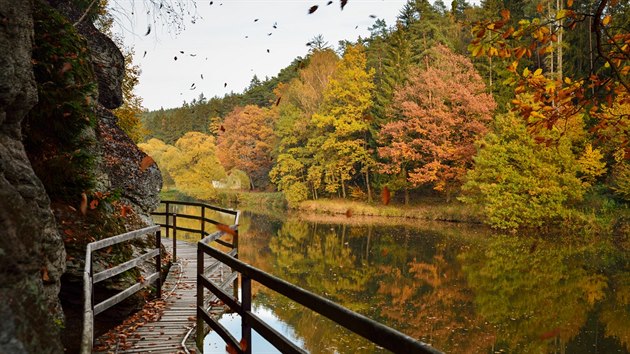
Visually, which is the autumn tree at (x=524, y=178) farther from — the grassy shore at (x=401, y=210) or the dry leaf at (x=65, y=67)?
the dry leaf at (x=65, y=67)

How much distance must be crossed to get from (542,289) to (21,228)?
14989 millimetres

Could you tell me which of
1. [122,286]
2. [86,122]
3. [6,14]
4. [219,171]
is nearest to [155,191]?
[86,122]

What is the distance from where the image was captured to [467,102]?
32062mm

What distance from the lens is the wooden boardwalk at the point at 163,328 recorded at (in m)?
5.85

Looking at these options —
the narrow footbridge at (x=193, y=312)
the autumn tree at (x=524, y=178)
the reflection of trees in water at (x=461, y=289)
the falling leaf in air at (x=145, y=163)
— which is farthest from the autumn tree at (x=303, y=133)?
the narrow footbridge at (x=193, y=312)

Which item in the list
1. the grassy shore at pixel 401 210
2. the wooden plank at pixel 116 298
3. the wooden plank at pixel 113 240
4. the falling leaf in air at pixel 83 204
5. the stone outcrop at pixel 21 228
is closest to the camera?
the stone outcrop at pixel 21 228

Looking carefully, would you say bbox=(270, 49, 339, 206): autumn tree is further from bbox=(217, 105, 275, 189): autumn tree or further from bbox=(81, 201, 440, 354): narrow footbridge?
bbox=(81, 201, 440, 354): narrow footbridge

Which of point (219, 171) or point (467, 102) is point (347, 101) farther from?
point (219, 171)

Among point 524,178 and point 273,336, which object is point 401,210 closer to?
point 524,178

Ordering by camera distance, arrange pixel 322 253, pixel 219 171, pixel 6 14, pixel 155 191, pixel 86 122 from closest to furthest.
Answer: pixel 6 14, pixel 86 122, pixel 155 191, pixel 322 253, pixel 219 171

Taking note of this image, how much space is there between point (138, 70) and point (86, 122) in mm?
25184

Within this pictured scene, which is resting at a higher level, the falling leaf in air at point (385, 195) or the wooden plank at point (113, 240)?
the wooden plank at point (113, 240)

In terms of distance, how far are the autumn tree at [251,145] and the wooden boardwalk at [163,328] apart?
45.9 metres

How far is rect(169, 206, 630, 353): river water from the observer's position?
36.4 feet
